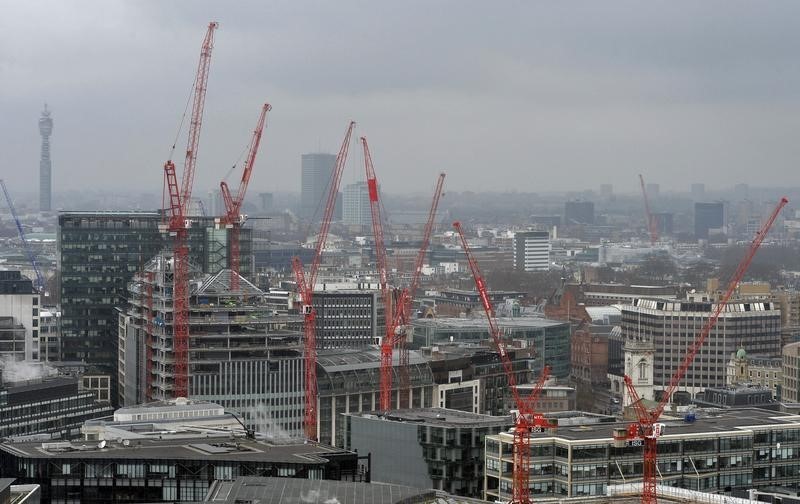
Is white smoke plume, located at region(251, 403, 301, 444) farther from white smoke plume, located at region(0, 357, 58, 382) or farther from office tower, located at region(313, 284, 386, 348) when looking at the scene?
office tower, located at region(313, 284, 386, 348)

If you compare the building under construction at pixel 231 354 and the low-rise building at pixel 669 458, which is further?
the building under construction at pixel 231 354

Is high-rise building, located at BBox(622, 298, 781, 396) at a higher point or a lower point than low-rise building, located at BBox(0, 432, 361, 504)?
higher

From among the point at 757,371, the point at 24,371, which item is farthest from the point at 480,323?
the point at 24,371

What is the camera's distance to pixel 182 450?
5566 cm

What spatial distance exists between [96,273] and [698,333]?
121 ft

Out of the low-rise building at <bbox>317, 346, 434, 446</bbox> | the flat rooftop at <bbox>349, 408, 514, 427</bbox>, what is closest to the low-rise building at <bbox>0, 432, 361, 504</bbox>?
the flat rooftop at <bbox>349, 408, 514, 427</bbox>

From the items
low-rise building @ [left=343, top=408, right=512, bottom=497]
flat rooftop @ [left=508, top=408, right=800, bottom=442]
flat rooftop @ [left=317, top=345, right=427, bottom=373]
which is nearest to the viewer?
flat rooftop @ [left=508, top=408, right=800, bottom=442]

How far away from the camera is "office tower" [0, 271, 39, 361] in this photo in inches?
3829

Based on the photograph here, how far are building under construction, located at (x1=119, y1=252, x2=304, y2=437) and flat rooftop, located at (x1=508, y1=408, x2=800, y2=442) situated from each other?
62.2 ft

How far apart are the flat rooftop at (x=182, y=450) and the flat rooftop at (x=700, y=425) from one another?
23.6 ft

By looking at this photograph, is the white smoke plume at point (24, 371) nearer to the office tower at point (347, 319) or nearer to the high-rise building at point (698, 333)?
the office tower at point (347, 319)

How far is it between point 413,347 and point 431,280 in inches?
3248

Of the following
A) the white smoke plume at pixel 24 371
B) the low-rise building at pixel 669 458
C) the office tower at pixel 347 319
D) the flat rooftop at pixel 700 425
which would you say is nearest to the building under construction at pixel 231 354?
the white smoke plume at pixel 24 371

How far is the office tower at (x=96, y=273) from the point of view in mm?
101062
